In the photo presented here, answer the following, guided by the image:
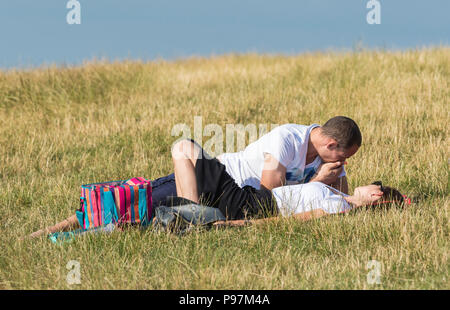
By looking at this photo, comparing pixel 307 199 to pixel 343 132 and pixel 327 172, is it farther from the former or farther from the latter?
pixel 343 132

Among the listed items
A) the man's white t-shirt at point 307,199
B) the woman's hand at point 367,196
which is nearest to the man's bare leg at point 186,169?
the man's white t-shirt at point 307,199

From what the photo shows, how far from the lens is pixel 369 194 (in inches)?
229

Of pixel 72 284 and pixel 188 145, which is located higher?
pixel 188 145

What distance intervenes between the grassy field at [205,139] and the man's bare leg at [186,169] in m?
0.45

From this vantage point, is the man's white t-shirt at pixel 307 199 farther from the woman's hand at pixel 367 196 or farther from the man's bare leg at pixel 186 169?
the man's bare leg at pixel 186 169

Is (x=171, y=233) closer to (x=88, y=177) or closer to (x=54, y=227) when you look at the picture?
(x=54, y=227)

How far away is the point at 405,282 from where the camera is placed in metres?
4.35

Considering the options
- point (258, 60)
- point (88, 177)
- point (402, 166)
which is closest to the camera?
point (402, 166)

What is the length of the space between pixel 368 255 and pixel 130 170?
4.16 metres

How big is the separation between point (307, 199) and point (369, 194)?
664mm

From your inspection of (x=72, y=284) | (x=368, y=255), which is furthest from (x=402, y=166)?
(x=72, y=284)

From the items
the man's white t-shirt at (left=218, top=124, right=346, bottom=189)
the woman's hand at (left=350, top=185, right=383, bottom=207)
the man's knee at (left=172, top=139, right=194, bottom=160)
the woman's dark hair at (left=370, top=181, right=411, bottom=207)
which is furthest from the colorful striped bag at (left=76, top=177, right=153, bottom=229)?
the woman's dark hair at (left=370, top=181, right=411, bottom=207)

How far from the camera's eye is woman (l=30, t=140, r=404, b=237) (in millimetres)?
5578

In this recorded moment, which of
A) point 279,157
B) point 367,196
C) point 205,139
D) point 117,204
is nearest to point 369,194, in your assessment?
point 367,196
